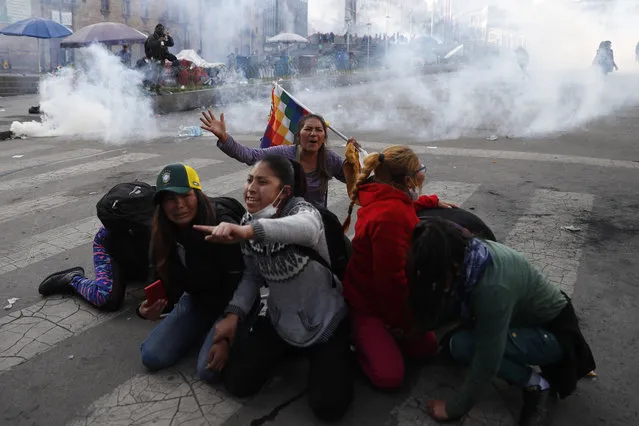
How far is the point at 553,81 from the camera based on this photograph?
662 inches

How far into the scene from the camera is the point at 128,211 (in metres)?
3.16

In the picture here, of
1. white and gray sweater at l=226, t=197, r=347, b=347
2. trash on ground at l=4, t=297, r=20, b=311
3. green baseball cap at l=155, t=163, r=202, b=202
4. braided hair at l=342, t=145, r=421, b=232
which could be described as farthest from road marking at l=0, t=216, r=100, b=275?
braided hair at l=342, t=145, r=421, b=232

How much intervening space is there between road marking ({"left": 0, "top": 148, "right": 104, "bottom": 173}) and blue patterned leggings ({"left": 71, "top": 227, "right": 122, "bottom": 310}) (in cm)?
493

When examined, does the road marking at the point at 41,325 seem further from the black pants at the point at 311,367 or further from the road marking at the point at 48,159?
the road marking at the point at 48,159

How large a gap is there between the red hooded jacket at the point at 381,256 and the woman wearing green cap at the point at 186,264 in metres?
0.58

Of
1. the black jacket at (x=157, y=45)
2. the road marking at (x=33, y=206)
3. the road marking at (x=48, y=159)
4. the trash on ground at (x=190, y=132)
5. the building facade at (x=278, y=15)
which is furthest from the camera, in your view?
the building facade at (x=278, y=15)

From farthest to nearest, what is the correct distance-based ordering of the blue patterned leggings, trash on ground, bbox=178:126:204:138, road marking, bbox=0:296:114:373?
trash on ground, bbox=178:126:204:138 → the blue patterned leggings → road marking, bbox=0:296:114:373

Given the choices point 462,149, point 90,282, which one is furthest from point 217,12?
point 90,282

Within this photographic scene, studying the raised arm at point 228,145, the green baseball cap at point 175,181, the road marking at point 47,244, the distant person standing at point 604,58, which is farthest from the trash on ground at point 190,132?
the distant person standing at point 604,58

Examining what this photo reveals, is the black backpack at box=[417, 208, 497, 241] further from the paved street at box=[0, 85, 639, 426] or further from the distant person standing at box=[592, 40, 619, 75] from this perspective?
the distant person standing at box=[592, 40, 619, 75]

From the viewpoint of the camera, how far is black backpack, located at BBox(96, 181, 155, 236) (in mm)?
3154

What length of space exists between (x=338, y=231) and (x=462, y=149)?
19.3 feet

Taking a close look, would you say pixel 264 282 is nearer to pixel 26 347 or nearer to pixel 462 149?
pixel 26 347

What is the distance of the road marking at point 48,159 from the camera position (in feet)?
25.2
